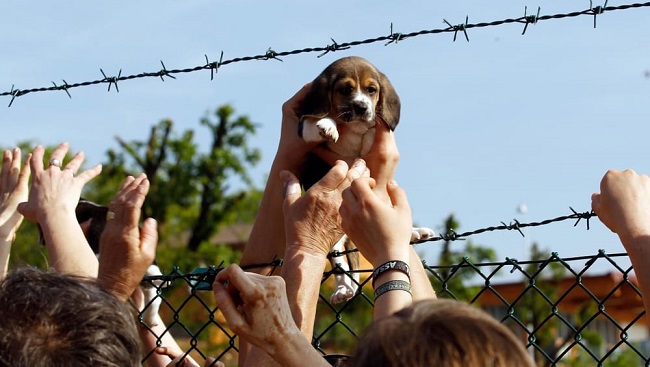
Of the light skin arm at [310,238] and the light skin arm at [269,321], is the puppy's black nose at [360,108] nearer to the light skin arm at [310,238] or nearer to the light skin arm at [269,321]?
the light skin arm at [310,238]

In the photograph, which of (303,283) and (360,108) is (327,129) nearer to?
(360,108)

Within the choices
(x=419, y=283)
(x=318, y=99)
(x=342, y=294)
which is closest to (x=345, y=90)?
(x=318, y=99)

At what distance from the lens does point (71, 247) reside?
12.0ft

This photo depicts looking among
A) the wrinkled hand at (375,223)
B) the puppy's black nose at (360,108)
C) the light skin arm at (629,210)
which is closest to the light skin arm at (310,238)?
the wrinkled hand at (375,223)

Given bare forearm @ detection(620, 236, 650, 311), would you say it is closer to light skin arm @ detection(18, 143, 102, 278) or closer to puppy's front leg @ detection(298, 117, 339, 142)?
light skin arm @ detection(18, 143, 102, 278)

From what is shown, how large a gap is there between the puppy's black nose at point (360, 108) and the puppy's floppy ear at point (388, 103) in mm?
84

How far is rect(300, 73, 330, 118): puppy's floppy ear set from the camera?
5211 millimetres

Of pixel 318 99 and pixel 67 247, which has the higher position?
pixel 318 99

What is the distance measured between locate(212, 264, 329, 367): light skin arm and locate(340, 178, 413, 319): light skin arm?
367mm

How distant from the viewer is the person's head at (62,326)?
2.14 m

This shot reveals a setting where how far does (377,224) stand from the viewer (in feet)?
10.1

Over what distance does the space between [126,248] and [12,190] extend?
4.14ft

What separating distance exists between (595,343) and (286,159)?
23.1m

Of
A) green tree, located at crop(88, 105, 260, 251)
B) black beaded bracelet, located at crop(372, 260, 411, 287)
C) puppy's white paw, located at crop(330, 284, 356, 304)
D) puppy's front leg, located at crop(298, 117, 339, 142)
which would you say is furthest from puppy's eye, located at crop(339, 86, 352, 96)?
green tree, located at crop(88, 105, 260, 251)
